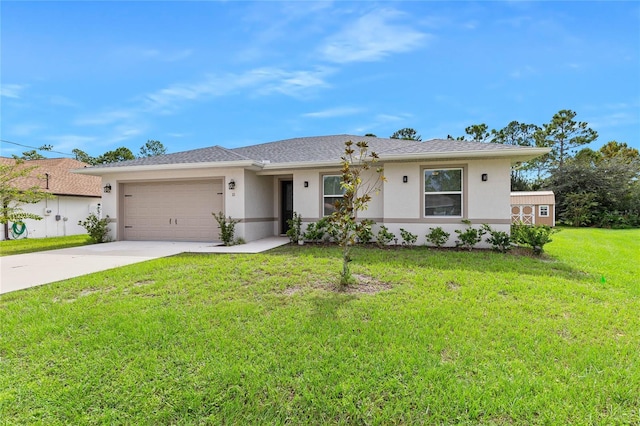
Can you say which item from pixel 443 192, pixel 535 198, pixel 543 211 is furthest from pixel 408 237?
pixel 535 198

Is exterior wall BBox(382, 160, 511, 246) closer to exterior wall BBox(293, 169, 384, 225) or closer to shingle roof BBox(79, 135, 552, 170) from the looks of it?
shingle roof BBox(79, 135, 552, 170)

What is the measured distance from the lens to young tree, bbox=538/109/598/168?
3269 centimetres

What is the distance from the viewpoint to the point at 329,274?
19.8 feet

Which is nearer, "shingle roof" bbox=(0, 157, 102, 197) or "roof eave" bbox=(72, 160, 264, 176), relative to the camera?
"roof eave" bbox=(72, 160, 264, 176)

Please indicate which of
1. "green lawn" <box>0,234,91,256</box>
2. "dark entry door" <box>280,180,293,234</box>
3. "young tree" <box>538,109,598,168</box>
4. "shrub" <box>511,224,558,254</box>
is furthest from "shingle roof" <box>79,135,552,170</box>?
"young tree" <box>538,109,598,168</box>

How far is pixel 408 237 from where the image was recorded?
9.39 meters

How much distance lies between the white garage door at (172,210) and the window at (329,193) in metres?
3.82

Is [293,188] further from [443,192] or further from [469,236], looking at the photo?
[469,236]

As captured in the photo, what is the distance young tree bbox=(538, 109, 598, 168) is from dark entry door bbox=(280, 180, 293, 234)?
32161 mm

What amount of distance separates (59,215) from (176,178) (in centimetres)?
1036

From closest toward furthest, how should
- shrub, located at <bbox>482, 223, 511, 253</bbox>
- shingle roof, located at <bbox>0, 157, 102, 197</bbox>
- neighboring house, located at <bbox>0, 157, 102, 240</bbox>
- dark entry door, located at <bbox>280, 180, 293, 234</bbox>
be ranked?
shrub, located at <bbox>482, 223, 511, 253</bbox> < dark entry door, located at <bbox>280, 180, 293, 234</bbox> < neighboring house, located at <bbox>0, 157, 102, 240</bbox> < shingle roof, located at <bbox>0, 157, 102, 197</bbox>

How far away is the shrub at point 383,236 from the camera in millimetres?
9570

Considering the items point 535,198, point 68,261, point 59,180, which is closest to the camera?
point 68,261

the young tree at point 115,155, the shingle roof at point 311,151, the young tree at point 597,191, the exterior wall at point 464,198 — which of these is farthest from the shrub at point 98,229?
the young tree at point 115,155
